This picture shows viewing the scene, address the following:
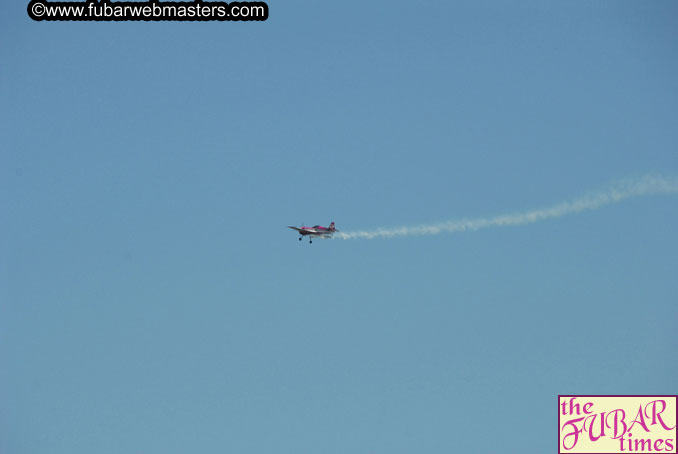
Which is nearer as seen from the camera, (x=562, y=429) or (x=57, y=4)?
(x=562, y=429)

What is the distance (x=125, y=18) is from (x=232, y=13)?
43.1 ft

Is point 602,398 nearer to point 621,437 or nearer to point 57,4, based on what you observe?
point 621,437

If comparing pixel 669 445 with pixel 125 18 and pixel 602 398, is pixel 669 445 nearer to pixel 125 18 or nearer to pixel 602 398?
pixel 602 398

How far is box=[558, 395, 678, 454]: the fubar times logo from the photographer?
15775 centimetres

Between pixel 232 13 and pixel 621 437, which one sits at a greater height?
pixel 232 13

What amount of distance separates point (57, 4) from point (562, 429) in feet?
264

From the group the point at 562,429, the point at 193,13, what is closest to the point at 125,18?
the point at 193,13

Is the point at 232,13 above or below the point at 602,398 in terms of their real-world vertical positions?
above

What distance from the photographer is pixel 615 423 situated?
522ft

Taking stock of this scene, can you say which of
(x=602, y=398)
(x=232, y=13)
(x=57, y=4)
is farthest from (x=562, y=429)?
(x=57, y=4)

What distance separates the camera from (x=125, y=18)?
6801 inches

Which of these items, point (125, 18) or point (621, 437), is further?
point (125, 18)

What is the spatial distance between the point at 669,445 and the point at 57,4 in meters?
90.8

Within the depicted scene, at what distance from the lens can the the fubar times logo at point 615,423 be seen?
15775 centimetres
